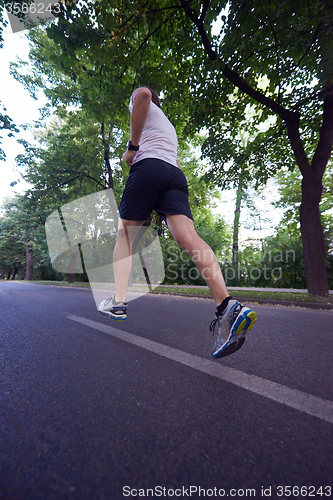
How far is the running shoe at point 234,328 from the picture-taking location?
1522 mm

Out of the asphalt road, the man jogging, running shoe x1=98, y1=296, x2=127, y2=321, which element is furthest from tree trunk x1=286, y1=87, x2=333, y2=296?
running shoe x1=98, y1=296, x2=127, y2=321

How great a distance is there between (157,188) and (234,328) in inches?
48.8

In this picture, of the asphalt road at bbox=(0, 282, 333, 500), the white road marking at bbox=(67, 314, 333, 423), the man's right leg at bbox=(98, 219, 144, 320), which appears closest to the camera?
the asphalt road at bbox=(0, 282, 333, 500)

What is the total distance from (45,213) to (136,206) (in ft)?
52.4

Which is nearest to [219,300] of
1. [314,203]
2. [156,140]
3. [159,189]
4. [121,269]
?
[159,189]

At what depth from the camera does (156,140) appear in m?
2.06

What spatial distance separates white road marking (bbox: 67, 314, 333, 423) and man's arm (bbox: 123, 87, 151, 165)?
5.71 ft

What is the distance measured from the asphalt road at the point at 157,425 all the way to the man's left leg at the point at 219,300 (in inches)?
9.1

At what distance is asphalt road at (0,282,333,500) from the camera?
741mm

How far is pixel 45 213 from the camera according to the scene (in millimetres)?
15797

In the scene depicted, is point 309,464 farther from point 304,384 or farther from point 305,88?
point 305,88

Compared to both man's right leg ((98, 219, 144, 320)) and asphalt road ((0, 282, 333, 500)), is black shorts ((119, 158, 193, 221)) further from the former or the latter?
asphalt road ((0, 282, 333, 500))

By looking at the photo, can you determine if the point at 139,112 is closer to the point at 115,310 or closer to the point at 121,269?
the point at 121,269

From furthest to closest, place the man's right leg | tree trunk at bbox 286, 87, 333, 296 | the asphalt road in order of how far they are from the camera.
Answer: tree trunk at bbox 286, 87, 333, 296 → the man's right leg → the asphalt road
